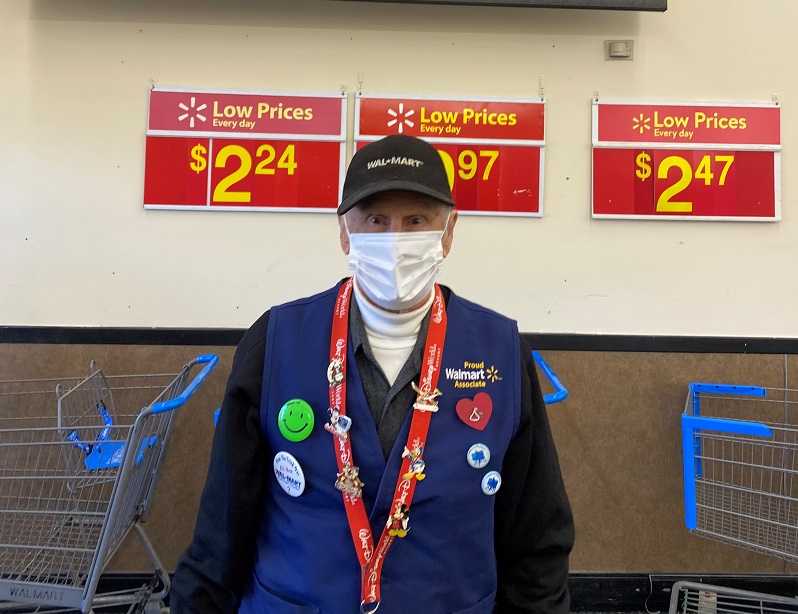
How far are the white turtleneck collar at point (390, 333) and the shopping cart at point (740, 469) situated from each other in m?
1.45

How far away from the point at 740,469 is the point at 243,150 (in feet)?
8.54

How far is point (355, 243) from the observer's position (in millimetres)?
1145

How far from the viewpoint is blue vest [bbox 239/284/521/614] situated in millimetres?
988

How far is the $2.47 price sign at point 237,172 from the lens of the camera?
2.38 meters

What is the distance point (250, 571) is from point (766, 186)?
8.56ft

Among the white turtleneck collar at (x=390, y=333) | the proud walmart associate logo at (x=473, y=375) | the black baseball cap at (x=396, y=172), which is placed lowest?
the proud walmart associate logo at (x=473, y=375)

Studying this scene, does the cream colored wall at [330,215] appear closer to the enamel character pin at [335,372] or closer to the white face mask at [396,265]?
the white face mask at [396,265]

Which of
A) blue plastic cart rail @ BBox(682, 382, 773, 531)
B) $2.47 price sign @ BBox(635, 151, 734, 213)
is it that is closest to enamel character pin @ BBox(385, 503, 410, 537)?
blue plastic cart rail @ BBox(682, 382, 773, 531)

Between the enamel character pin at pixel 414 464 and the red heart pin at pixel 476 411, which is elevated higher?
the red heart pin at pixel 476 411

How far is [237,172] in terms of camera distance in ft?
7.84

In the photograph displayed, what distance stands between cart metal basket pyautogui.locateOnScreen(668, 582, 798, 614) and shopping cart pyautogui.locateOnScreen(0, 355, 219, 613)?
207 cm

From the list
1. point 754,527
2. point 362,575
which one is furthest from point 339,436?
point 754,527

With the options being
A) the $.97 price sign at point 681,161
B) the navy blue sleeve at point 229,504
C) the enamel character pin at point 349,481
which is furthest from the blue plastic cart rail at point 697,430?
the navy blue sleeve at point 229,504

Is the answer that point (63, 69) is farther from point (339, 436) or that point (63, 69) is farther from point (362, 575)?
point (362, 575)
